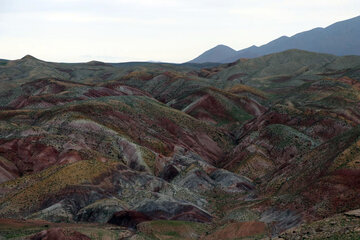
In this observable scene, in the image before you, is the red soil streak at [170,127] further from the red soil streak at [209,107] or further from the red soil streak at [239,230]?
the red soil streak at [239,230]

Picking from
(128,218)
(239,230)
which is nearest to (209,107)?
(128,218)

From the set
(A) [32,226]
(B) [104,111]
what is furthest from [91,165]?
(B) [104,111]

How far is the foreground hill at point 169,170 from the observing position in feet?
143

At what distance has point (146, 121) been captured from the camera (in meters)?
90.6

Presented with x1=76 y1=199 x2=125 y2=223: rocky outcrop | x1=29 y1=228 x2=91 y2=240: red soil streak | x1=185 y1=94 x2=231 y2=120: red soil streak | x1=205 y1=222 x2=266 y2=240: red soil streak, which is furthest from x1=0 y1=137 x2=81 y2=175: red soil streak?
x1=185 y1=94 x2=231 y2=120: red soil streak

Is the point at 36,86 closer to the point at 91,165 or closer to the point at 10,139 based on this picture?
the point at 10,139

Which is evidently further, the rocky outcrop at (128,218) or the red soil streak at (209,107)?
the red soil streak at (209,107)

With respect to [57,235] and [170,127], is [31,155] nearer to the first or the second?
[57,235]

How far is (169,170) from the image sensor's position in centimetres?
6838

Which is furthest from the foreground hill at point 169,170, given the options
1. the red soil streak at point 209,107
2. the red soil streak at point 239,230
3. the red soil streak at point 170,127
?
the red soil streak at point 209,107

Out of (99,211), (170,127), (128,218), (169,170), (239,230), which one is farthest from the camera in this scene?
(170,127)

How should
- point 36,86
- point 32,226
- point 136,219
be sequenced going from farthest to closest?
1. point 36,86
2. point 136,219
3. point 32,226

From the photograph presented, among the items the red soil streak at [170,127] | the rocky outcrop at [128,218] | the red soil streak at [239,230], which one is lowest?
the red soil streak at [239,230]

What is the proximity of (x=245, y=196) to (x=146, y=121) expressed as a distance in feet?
119
